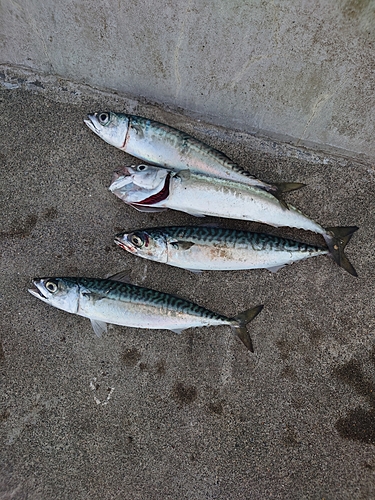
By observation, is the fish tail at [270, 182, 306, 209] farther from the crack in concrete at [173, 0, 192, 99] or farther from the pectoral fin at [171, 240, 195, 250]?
the crack in concrete at [173, 0, 192, 99]

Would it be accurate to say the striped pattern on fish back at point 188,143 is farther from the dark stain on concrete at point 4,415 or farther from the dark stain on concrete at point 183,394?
the dark stain on concrete at point 4,415

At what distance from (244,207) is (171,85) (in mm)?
1507

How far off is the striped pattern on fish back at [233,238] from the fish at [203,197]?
18cm

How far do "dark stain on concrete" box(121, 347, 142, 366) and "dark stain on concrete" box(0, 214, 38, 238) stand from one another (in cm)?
165

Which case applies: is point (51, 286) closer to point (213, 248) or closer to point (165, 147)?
point (213, 248)

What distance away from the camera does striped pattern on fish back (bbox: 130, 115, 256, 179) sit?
137 inches

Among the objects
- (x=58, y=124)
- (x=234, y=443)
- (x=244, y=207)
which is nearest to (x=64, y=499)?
(x=234, y=443)

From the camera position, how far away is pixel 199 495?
3.61 metres

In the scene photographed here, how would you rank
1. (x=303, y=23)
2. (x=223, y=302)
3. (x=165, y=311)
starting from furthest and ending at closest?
(x=223, y=302), (x=165, y=311), (x=303, y=23)

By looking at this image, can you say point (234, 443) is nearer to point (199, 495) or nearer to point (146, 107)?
point (199, 495)

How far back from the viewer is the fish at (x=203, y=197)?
334 centimetres

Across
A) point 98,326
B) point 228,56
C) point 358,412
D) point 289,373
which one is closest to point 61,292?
point 98,326

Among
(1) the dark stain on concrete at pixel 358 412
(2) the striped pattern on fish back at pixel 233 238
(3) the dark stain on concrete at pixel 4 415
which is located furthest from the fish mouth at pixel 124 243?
(1) the dark stain on concrete at pixel 358 412

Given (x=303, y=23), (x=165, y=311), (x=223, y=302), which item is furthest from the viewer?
(x=223, y=302)
